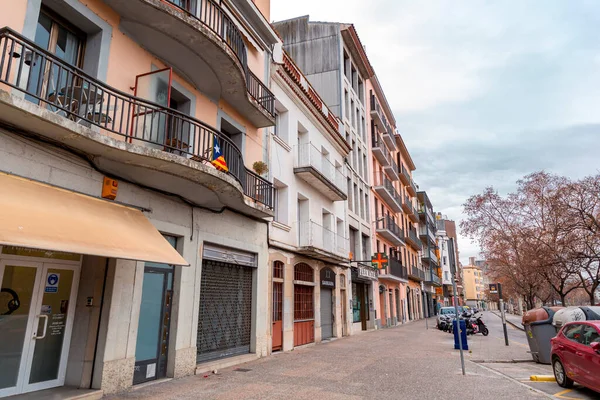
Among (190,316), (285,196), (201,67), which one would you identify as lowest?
(190,316)

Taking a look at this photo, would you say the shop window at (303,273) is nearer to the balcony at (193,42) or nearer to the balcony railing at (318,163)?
the balcony railing at (318,163)

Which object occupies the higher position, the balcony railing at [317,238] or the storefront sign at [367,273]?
the balcony railing at [317,238]

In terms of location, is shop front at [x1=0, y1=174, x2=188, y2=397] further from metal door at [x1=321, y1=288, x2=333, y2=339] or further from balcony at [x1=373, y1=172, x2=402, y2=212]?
balcony at [x1=373, y1=172, x2=402, y2=212]

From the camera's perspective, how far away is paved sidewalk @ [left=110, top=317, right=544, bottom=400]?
23.9ft

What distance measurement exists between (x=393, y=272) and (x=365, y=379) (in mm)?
21700

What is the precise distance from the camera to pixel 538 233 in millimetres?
30438

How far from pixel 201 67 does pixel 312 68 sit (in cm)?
1713

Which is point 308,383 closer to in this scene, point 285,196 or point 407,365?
point 407,365

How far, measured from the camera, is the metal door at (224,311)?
994 centimetres

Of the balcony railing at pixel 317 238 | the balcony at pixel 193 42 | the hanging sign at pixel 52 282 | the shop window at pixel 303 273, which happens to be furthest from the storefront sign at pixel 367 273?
the hanging sign at pixel 52 282

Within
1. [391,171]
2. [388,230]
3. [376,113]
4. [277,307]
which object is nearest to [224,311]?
[277,307]

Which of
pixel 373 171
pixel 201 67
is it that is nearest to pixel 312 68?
pixel 373 171

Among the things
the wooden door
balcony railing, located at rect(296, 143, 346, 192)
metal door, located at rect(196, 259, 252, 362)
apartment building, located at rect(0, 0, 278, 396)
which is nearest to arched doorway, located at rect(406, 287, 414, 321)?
balcony railing, located at rect(296, 143, 346, 192)

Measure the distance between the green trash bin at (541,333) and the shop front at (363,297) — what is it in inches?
423
